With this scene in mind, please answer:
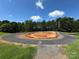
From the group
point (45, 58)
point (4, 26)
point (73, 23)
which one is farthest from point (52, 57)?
point (73, 23)

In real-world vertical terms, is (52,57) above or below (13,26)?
below

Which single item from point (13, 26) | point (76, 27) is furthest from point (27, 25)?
point (76, 27)

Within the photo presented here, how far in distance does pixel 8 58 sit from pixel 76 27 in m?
54.3

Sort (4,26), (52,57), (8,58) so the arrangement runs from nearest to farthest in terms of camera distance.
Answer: (8,58), (52,57), (4,26)

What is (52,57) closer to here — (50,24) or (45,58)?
(45,58)

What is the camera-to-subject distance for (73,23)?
63.1m

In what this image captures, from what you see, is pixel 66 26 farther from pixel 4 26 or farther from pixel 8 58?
pixel 8 58

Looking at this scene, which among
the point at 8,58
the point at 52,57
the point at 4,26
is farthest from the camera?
the point at 4,26

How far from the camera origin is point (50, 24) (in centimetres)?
6369

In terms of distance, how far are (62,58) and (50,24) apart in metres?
52.6

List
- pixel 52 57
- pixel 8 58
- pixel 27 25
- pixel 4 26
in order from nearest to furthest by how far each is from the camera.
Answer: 1. pixel 8 58
2. pixel 52 57
3. pixel 4 26
4. pixel 27 25

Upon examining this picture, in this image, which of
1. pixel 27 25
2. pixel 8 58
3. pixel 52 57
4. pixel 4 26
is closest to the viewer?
pixel 8 58

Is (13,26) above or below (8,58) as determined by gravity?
above

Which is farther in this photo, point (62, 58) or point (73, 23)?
point (73, 23)
